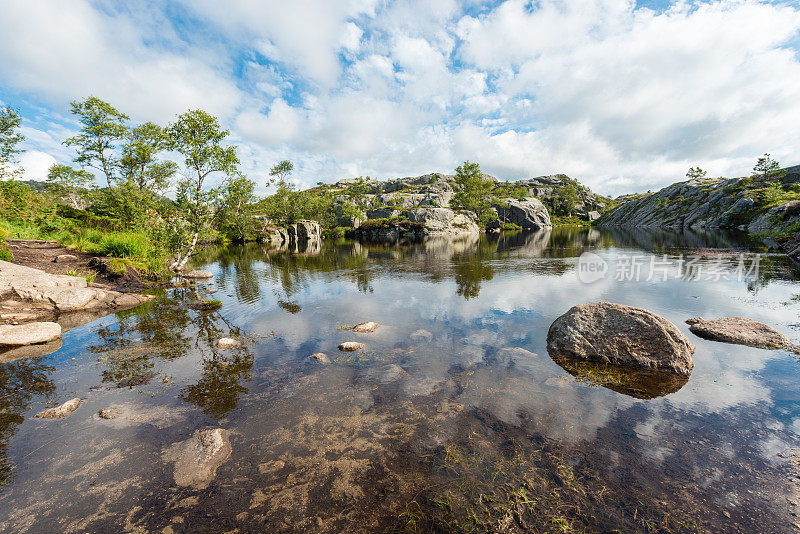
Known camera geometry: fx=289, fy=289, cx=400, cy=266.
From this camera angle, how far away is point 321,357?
12086 millimetres

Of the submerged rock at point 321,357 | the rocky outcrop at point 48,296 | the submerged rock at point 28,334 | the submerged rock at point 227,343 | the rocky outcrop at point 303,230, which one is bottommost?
the submerged rock at point 321,357

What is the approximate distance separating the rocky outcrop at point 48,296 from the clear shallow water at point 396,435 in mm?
3584

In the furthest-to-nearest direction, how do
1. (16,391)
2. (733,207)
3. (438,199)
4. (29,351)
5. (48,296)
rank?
(438,199), (733,207), (48,296), (29,351), (16,391)

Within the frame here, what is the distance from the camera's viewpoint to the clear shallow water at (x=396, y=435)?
5590 mm

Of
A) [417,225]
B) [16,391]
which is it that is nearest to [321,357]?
[16,391]

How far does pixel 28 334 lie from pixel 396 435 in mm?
17372

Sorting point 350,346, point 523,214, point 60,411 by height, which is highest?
point 523,214

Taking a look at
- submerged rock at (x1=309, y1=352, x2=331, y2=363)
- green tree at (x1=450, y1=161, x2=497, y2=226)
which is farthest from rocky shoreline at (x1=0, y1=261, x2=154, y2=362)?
green tree at (x1=450, y1=161, x2=497, y2=226)

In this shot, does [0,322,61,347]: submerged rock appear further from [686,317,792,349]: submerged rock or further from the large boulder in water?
[686,317,792,349]: submerged rock

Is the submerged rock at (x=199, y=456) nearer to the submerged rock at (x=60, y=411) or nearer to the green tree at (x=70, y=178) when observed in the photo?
the submerged rock at (x=60, y=411)

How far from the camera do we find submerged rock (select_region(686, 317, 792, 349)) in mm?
12219

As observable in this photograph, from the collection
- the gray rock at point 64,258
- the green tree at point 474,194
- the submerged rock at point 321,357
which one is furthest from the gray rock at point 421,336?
the green tree at point 474,194

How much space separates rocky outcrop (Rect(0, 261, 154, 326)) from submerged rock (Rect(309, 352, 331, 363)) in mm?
14850

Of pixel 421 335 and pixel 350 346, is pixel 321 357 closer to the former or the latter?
pixel 350 346
